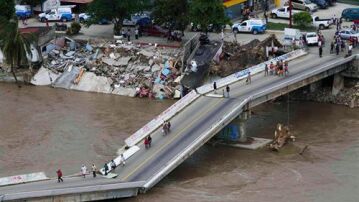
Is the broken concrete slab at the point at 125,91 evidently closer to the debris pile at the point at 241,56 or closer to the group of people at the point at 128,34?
the debris pile at the point at 241,56

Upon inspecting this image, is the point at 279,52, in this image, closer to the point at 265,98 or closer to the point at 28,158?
the point at 265,98

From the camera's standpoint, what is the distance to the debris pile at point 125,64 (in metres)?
64.4

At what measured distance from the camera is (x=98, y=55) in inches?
2744

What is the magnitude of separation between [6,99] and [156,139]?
67.0 ft

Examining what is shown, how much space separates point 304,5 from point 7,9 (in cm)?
2993

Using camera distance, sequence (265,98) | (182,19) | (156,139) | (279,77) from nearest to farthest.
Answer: (156,139) < (265,98) < (279,77) < (182,19)

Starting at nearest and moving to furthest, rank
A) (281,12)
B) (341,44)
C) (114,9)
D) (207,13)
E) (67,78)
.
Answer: (341,44) < (207,13) < (67,78) < (114,9) < (281,12)

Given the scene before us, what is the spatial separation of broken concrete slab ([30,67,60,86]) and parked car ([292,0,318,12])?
2603 cm

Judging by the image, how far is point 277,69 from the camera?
58.7 m

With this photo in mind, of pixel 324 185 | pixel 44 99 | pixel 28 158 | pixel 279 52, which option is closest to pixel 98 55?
pixel 44 99

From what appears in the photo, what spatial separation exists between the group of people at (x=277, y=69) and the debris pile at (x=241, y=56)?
4.67 meters

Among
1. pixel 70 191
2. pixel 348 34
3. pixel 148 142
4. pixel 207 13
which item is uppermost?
pixel 207 13

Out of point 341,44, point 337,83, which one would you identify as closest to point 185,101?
point 337,83

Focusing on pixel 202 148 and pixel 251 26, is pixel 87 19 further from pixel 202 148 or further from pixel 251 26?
pixel 202 148
